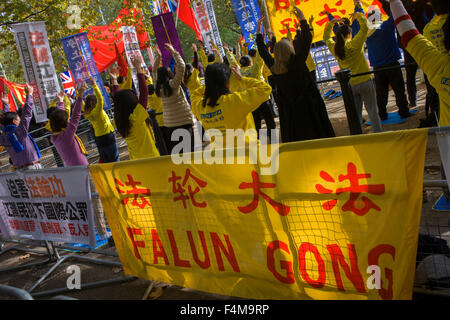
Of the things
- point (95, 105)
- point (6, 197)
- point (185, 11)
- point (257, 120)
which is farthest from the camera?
point (185, 11)

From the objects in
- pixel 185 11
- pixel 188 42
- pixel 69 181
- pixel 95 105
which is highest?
pixel 188 42

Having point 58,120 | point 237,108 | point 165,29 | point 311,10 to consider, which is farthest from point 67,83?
point 237,108

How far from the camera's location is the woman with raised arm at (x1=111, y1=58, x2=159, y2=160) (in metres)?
5.07

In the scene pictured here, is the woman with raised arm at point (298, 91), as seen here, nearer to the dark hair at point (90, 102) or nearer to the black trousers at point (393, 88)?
the black trousers at point (393, 88)

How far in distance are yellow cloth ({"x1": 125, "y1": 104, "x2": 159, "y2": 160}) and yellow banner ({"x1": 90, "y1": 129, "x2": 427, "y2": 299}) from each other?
1.62m

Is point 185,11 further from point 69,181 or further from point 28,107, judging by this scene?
point 69,181

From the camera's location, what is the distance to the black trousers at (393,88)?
22.7 feet

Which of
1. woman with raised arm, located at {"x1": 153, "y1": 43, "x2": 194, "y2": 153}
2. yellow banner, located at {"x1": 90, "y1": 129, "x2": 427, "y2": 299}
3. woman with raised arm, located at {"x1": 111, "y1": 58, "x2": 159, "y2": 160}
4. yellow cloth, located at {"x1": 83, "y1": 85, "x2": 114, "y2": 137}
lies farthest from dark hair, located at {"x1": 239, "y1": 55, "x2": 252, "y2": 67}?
yellow banner, located at {"x1": 90, "y1": 129, "x2": 427, "y2": 299}

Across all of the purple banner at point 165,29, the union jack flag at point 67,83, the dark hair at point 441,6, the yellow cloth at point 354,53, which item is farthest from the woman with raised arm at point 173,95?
the union jack flag at point 67,83

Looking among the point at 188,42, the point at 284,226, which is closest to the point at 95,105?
the point at 284,226

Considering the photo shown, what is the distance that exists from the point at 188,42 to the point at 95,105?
105ft

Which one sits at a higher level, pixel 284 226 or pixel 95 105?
pixel 95 105

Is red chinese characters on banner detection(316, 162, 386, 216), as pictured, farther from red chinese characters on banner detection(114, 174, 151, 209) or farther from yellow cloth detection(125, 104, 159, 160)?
yellow cloth detection(125, 104, 159, 160)
